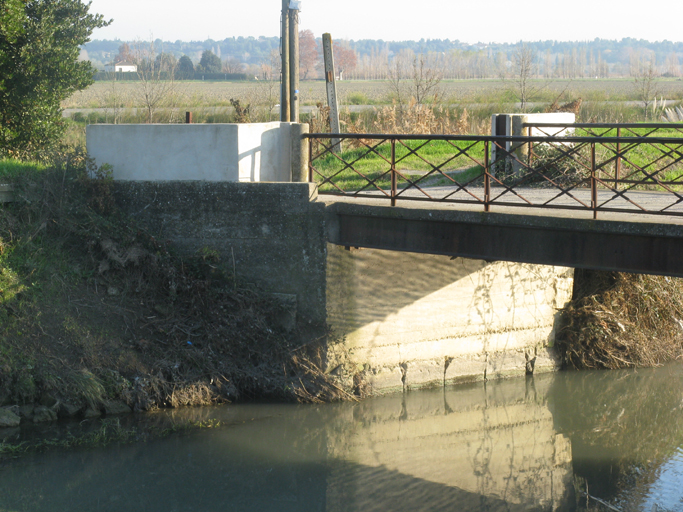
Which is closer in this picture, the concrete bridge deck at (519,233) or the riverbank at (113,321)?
the concrete bridge deck at (519,233)

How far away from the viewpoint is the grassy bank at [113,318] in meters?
A: 9.62

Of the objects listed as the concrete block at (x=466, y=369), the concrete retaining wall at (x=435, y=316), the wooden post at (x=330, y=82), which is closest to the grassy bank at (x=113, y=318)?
the concrete retaining wall at (x=435, y=316)

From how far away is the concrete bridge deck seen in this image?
7520mm

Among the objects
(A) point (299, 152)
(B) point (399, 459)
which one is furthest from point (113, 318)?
(B) point (399, 459)

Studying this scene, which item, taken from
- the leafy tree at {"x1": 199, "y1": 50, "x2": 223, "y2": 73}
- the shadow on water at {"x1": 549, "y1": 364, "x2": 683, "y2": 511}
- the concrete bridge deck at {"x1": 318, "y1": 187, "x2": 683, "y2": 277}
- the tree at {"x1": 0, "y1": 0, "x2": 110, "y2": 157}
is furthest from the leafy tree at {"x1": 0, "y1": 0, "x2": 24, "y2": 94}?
the leafy tree at {"x1": 199, "y1": 50, "x2": 223, "y2": 73}

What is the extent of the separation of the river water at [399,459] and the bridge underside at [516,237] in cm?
270

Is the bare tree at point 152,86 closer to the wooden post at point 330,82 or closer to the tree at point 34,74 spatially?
the wooden post at point 330,82

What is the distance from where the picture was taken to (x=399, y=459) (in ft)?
30.5

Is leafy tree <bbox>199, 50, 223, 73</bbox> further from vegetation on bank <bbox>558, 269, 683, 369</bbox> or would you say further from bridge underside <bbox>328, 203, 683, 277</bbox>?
bridge underside <bbox>328, 203, 683, 277</bbox>

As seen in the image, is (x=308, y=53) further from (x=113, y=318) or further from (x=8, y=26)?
(x=113, y=318)

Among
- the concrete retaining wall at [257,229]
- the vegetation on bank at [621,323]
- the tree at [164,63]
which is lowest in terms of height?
the vegetation on bank at [621,323]

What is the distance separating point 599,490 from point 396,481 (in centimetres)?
243

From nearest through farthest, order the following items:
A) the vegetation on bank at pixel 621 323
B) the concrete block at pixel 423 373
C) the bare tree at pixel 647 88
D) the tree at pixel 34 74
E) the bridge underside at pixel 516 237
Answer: the bridge underside at pixel 516 237 → the concrete block at pixel 423 373 → the vegetation on bank at pixel 621 323 → the tree at pixel 34 74 → the bare tree at pixel 647 88

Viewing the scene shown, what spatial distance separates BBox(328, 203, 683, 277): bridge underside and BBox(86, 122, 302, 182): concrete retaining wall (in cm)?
144
